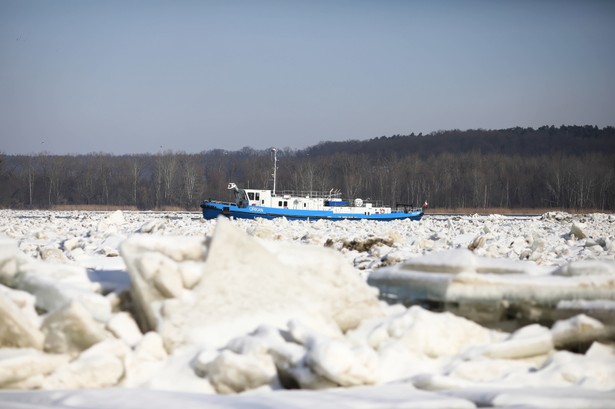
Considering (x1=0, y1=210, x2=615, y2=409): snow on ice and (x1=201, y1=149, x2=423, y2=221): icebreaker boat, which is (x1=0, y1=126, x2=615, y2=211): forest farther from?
(x1=0, y1=210, x2=615, y2=409): snow on ice

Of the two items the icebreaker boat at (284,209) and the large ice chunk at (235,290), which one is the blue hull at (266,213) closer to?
the icebreaker boat at (284,209)

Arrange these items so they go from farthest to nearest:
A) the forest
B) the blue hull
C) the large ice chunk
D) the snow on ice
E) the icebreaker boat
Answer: the forest < the icebreaker boat < the blue hull < the large ice chunk < the snow on ice

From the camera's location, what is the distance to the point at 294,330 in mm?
4832

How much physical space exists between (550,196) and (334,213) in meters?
53.9

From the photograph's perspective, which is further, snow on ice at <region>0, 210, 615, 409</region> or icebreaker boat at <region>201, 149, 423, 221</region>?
icebreaker boat at <region>201, 149, 423, 221</region>

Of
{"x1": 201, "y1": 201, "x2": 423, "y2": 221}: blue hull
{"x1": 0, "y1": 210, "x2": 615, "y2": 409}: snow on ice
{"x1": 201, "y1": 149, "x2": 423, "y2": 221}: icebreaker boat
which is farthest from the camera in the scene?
{"x1": 201, "y1": 149, "x2": 423, "y2": 221}: icebreaker boat

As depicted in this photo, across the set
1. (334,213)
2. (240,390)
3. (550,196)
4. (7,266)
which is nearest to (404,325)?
(240,390)

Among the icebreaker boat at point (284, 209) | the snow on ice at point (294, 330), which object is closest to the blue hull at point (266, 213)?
the icebreaker boat at point (284, 209)

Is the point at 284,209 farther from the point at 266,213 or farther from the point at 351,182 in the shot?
the point at 351,182

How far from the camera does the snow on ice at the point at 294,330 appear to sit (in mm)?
4355

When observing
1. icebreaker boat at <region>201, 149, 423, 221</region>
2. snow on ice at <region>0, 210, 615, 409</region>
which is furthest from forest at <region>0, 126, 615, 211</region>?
snow on ice at <region>0, 210, 615, 409</region>

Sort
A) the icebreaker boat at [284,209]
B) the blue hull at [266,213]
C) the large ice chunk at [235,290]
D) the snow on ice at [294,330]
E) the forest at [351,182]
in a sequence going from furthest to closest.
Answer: the forest at [351,182] < the icebreaker boat at [284,209] < the blue hull at [266,213] < the large ice chunk at [235,290] < the snow on ice at [294,330]

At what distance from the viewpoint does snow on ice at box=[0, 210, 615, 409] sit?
4.36 metres

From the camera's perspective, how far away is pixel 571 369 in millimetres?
4637
